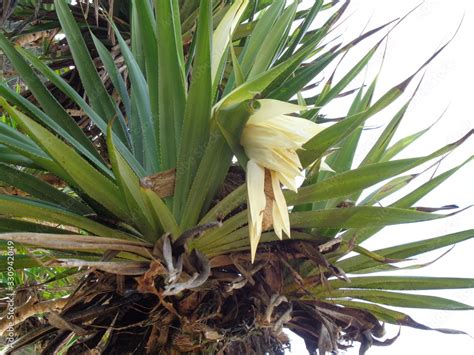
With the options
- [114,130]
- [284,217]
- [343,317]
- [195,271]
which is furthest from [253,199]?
[114,130]

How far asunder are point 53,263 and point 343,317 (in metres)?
0.58

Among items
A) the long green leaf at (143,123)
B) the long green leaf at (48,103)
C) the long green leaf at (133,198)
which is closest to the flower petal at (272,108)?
the long green leaf at (133,198)

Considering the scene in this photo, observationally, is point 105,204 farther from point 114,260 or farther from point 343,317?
point 343,317

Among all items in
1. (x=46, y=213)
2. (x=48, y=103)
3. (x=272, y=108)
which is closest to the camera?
(x=272, y=108)

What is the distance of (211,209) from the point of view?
0.98 metres

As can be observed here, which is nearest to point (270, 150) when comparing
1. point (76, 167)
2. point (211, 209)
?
point (211, 209)

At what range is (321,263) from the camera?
0.98 meters

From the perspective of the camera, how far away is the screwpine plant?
0.85 m

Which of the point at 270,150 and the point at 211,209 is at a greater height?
the point at 270,150

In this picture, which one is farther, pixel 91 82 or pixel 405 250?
pixel 91 82

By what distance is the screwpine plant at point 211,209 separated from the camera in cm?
85

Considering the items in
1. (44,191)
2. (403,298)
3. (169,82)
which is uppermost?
(169,82)

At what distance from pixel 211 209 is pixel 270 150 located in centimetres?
19

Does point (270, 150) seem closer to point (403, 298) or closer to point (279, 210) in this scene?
point (279, 210)
